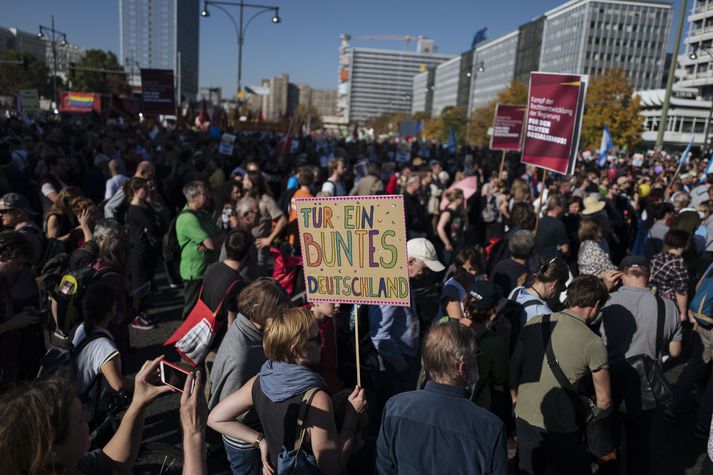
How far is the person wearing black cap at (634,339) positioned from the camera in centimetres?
367

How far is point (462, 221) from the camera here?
8.06 metres

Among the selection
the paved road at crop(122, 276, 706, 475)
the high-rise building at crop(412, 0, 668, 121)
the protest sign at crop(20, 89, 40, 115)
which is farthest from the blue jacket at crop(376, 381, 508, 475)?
the high-rise building at crop(412, 0, 668, 121)

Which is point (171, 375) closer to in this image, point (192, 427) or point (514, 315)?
point (192, 427)

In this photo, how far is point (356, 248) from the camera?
3.03 m

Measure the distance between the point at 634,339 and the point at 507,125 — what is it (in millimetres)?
10751

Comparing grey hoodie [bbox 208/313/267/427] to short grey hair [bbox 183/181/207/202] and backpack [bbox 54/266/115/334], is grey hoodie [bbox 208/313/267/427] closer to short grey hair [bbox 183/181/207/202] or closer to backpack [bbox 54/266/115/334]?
backpack [bbox 54/266/115/334]

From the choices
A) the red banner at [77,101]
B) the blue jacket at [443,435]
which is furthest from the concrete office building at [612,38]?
the blue jacket at [443,435]

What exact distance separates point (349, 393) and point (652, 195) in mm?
8499

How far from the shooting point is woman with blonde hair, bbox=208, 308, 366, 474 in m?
2.38

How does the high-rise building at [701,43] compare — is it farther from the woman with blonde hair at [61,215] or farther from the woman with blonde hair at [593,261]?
the woman with blonde hair at [61,215]

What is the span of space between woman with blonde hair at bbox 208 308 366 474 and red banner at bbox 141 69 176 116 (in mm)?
16320

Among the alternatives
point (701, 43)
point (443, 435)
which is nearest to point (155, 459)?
point (443, 435)

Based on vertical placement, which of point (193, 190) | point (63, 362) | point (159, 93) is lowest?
point (63, 362)

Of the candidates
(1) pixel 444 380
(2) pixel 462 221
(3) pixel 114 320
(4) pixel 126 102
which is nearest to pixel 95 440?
(3) pixel 114 320
